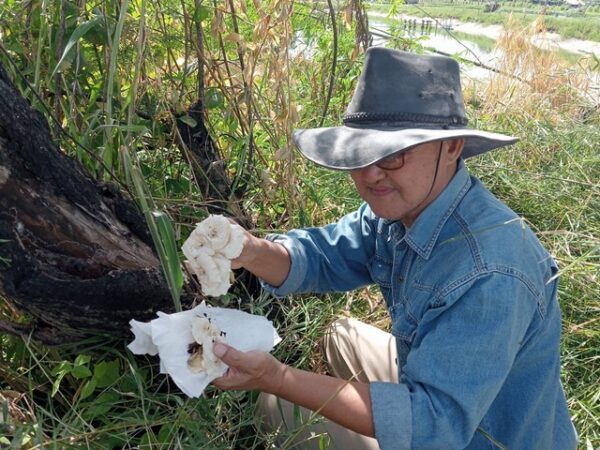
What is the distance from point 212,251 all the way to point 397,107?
447 mm

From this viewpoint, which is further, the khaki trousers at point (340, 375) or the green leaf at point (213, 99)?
the green leaf at point (213, 99)

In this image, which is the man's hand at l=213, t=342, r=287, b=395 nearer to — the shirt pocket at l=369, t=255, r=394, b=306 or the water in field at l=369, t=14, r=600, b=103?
the shirt pocket at l=369, t=255, r=394, b=306

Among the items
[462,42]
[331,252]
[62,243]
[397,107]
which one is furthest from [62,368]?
[462,42]

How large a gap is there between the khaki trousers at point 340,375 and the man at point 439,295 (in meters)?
0.26

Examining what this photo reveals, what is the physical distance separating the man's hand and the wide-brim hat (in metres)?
0.38

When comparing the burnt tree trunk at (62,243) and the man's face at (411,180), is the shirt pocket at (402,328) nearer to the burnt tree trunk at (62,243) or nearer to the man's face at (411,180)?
the man's face at (411,180)

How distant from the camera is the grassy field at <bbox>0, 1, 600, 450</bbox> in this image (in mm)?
1440

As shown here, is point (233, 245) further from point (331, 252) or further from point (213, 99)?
point (213, 99)

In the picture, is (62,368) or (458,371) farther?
(62,368)

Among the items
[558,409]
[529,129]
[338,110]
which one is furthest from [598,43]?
[558,409]

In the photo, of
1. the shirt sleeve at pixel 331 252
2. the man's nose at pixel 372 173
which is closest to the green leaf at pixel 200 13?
the shirt sleeve at pixel 331 252

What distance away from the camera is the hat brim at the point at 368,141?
3.87 feet

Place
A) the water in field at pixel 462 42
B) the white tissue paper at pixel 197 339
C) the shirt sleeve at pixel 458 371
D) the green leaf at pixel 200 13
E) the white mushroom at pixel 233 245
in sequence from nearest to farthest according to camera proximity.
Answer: the shirt sleeve at pixel 458 371, the white tissue paper at pixel 197 339, the white mushroom at pixel 233 245, the green leaf at pixel 200 13, the water in field at pixel 462 42

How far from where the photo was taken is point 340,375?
191 cm
